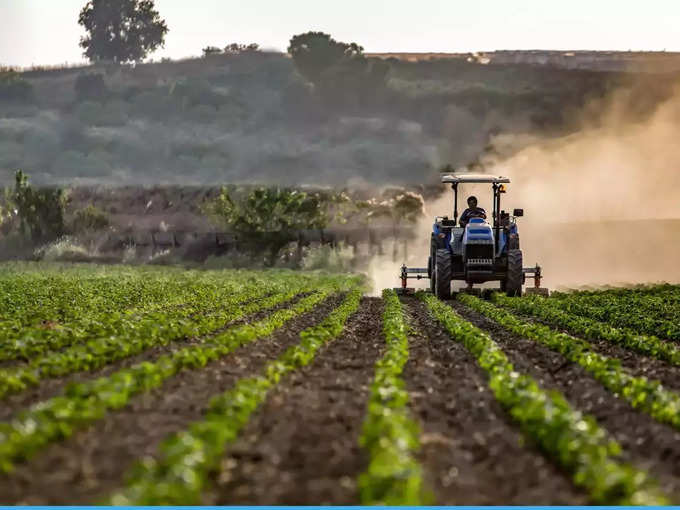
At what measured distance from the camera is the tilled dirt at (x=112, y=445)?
9119 millimetres

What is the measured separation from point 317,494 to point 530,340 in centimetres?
1387

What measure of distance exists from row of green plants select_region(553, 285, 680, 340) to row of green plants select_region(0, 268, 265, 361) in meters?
10.6

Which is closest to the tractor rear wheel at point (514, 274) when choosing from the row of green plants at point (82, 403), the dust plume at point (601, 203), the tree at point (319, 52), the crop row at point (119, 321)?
the crop row at point (119, 321)

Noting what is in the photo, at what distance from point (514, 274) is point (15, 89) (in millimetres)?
118622

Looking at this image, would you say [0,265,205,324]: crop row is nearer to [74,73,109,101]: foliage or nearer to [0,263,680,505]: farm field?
[0,263,680,505]: farm field

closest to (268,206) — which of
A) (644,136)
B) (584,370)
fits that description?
(644,136)

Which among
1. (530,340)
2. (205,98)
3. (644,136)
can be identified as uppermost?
(205,98)

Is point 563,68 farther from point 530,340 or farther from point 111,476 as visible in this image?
point 111,476

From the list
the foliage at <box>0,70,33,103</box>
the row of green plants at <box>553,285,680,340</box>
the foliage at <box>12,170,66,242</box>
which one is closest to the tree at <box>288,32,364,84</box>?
the foliage at <box>0,70,33,103</box>

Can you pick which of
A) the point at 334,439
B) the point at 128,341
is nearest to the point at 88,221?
the point at 128,341

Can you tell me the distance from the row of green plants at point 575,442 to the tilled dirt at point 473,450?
0.14 m

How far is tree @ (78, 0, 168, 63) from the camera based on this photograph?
13762cm

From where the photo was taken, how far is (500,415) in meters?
13.5

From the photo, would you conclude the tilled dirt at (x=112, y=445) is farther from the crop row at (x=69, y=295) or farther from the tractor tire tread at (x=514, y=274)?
the tractor tire tread at (x=514, y=274)
